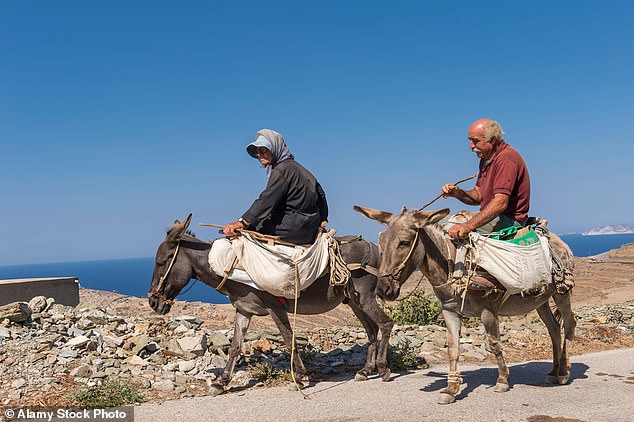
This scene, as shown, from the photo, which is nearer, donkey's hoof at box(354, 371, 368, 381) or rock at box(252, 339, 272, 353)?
donkey's hoof at box(354, 371, 368, 381)

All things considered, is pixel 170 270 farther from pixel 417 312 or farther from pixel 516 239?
pixel 417 312

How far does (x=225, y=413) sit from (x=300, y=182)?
3198mm

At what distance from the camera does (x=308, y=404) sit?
6434mm

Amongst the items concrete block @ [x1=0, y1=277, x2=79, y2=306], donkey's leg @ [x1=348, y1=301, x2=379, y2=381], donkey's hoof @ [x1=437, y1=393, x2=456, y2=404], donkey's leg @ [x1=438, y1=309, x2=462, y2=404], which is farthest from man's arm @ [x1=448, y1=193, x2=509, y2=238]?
concrete block @ [x1=0, y1=277, x2=79, y2=306]

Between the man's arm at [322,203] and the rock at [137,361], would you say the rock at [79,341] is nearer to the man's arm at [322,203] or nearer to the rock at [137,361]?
the rock at [137,361]

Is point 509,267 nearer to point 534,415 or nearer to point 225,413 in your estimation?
point 534,415

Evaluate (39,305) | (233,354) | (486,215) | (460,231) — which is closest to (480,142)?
(486,215)

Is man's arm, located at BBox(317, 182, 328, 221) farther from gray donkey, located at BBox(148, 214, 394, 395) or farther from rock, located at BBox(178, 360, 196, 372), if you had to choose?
rock, located at BBox(178, 360, 196, 372)

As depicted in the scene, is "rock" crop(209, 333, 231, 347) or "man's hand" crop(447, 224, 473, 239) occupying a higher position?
"man's hand" crop(447, 224, 473, 239)

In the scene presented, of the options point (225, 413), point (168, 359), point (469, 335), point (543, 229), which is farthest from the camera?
point (469, 335)

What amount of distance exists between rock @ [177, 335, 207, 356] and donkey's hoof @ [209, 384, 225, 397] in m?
1.53

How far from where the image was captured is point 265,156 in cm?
788

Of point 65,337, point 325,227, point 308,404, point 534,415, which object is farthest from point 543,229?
point 65,337

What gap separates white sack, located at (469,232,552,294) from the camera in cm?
627
